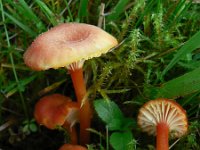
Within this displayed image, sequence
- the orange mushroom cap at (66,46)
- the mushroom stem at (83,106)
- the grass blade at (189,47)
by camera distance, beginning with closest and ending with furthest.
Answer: the orange mushroom cap at (66,46) < the grass blade at (189,47) < the mushroom stem at (83,106)

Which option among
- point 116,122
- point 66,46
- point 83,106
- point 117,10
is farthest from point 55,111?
point 117,10

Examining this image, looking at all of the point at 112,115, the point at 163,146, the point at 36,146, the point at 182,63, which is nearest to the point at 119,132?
the point at 112,115

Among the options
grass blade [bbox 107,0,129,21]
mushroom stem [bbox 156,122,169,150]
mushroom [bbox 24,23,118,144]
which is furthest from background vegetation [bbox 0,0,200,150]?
mushroom [bbox 24,23,118,144]

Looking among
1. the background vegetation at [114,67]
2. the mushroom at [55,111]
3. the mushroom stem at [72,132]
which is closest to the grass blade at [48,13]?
the background vegetation at [114,67]

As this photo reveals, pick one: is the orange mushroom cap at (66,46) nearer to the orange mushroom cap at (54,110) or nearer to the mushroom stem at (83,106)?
the mushroom stem at (83,106)

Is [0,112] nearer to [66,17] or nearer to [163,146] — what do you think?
[66,17]

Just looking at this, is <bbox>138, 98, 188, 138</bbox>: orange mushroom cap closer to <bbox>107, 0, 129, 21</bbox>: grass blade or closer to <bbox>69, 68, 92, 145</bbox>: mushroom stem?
<bbox>69, 68, 92, 145</bbox>: mushroom stem
